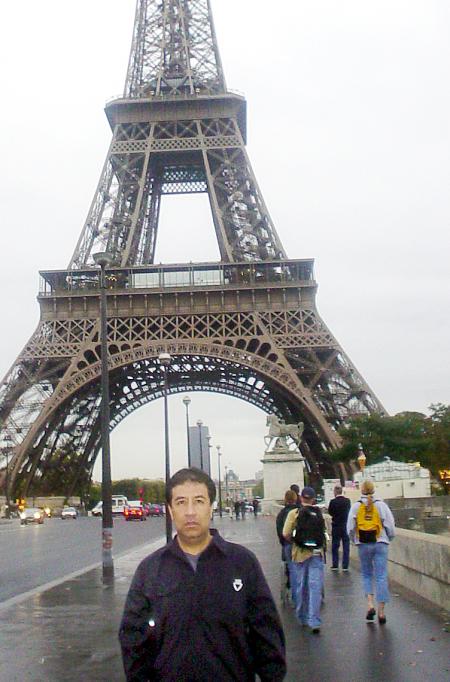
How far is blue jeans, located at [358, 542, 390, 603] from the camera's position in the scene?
11.0 m

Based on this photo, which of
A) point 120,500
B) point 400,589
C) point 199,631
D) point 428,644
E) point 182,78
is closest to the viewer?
point 199,631

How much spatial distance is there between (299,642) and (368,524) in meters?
1.72

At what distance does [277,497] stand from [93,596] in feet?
115

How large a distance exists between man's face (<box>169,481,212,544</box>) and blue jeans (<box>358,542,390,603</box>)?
7.14m

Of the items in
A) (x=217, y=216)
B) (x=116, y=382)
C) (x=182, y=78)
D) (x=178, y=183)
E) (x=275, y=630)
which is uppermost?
(x=182, y=78)

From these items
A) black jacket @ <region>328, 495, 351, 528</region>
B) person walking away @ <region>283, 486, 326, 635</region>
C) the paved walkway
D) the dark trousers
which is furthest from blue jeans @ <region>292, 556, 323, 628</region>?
the dark trousers

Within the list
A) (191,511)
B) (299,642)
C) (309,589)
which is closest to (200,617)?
(191,511)

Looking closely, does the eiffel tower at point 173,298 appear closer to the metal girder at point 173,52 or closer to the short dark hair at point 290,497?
the metal girder at point 173,52

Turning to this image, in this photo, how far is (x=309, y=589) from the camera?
10.8 m

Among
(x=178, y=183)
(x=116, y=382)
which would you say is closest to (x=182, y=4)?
(x=178, y=183)

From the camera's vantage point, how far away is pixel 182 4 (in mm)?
64562

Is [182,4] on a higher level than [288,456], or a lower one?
higher

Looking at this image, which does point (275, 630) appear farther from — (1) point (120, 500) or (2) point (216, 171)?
(1) point (120, 500)

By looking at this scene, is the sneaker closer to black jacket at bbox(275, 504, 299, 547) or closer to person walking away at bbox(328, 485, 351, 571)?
black jacket at bbox(275, 504, 299, 547)
